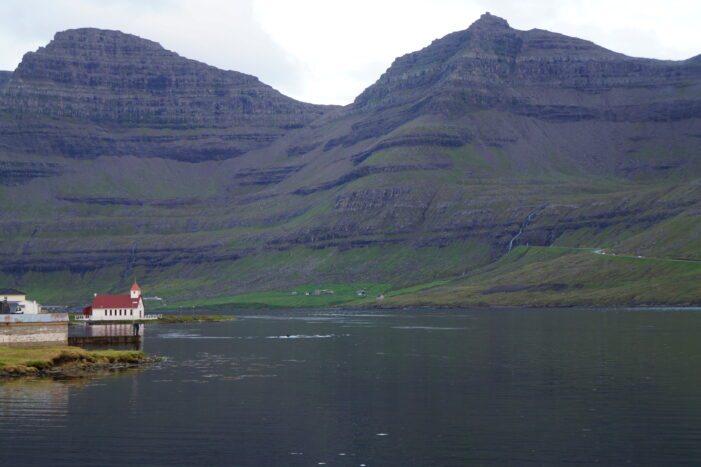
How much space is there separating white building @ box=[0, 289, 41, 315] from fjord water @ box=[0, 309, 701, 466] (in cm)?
2160

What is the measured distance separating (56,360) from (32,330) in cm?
Answer: 883

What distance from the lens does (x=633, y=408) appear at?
6400 cm

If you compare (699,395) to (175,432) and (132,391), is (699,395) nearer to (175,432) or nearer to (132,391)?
(175,432)

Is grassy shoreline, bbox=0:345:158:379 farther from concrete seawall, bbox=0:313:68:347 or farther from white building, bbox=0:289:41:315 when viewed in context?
white building, bbox=0:289:41:315

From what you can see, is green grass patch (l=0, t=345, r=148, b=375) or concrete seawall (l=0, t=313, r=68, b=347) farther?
concrete seawall (l=0, t=313, r=68, b=347)

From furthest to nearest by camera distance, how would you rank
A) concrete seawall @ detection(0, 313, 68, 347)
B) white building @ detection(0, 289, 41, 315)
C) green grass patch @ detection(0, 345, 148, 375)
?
white building @ detection(0, 289, 41, 315) < concrete seawall @ detection(0, 313, 68, 347) < green grass patch @ detection(0, 345, 148, 375)

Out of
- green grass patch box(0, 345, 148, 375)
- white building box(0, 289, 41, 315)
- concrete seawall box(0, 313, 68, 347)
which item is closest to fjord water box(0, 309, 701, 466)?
green grass patch box(0, 345, 148, 375)

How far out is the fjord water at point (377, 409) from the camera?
50969mm

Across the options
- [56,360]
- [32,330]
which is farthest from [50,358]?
[32,330]

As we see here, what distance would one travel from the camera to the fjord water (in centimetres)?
5097

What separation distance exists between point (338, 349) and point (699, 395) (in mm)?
59135

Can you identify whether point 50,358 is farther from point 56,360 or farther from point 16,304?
point 16,304

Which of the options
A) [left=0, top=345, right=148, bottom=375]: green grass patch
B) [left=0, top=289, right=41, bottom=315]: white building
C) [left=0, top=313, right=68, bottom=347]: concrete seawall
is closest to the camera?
[left=0, top=345, right=148, bottom=375]: green grass patch

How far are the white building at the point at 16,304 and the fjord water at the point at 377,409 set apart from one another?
70.9ft
